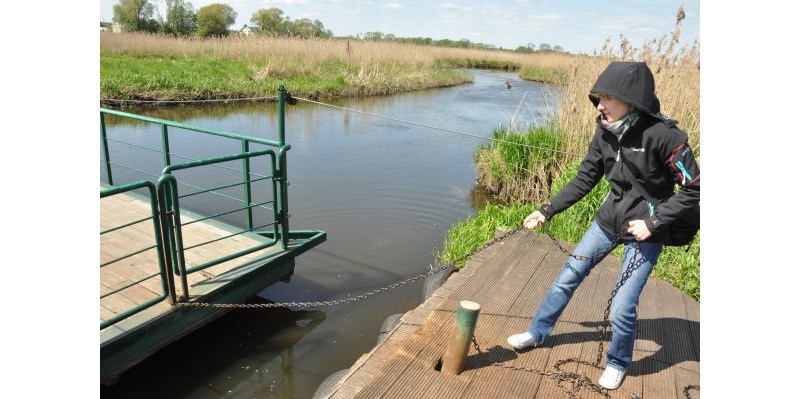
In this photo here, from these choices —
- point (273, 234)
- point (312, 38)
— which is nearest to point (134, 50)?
point (312, 38)

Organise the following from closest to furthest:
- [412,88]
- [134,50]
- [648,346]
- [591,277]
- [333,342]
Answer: [648,346]
[591,277]
[333,342]
[134,50]
[412,88]

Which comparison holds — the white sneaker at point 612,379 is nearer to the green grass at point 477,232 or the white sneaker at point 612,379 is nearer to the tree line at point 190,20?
the green grass at point 477,232

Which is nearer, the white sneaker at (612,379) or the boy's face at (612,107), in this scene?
the boy's face at (612,107)

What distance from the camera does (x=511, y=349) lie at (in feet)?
9.91

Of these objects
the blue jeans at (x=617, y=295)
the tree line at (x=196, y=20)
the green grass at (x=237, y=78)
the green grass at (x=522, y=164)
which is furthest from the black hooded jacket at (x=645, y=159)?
the tree line at (x=196, y=20)

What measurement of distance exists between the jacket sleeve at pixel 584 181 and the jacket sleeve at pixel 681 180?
1.46ft

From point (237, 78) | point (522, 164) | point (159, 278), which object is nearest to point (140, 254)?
point (159, 278)

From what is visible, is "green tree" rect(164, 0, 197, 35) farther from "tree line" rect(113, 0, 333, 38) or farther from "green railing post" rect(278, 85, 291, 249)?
"green railing post" rect(278, 85, 291, 249)

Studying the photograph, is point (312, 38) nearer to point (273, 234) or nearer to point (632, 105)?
point (273, 234)

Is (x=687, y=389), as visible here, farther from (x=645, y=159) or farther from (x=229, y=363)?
(x=229, y=363)

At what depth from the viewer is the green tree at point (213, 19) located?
5041 cm

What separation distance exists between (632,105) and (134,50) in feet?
82.2

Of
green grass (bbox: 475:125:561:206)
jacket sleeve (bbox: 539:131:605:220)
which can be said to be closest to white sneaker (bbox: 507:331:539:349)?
jacket sleeve (bbox: 539:131:605:220)

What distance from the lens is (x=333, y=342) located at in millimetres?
4484
